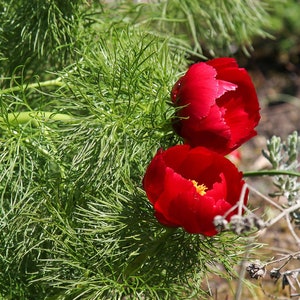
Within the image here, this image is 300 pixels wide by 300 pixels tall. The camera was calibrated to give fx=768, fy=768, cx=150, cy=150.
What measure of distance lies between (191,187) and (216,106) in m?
0.14

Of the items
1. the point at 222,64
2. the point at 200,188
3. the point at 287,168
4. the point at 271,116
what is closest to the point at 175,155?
the point at 200,188

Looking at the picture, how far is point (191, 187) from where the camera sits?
1059 mm

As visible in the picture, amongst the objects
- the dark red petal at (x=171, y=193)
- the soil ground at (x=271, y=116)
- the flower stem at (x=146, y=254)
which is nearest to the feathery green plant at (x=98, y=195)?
the flower stem at (x=146, y=254)

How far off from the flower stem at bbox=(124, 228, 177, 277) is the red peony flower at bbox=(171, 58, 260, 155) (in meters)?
0.14

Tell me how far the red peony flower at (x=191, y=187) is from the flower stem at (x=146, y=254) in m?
0.08

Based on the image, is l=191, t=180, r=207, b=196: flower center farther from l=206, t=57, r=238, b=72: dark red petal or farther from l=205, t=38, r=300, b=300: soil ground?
l=205, t=38, r=300, b=300: soil ground

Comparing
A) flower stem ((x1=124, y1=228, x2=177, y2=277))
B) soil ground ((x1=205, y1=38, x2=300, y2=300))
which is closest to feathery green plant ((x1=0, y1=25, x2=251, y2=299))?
flower stem ((x1=124, y1=228, x2=177, y2=277))

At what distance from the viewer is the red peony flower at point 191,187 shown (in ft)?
3.40

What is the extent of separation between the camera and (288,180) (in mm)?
1406

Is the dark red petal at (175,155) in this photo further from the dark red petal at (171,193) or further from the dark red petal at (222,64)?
the dark red petal at (222,64)

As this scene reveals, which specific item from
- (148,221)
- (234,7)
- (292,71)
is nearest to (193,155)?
(148,221)

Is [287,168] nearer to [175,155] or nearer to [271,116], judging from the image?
[175,155]

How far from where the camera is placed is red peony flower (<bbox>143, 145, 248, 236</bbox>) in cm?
104

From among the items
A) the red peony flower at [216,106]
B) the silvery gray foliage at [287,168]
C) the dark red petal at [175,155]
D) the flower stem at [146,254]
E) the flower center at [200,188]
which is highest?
the red peony flower at [216,106]
